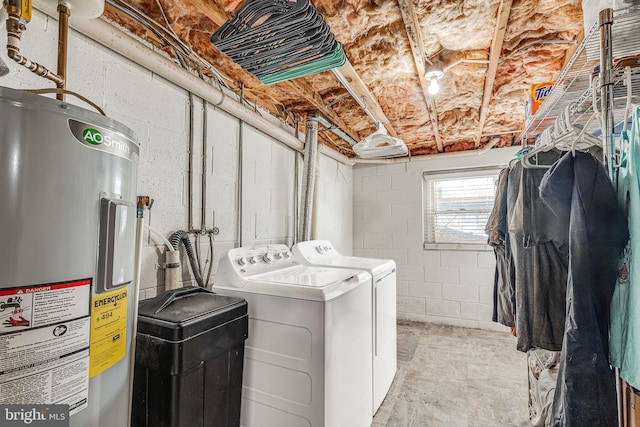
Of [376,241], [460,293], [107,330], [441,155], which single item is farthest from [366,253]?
[107,330]

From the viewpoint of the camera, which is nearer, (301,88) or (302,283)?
(302,283)

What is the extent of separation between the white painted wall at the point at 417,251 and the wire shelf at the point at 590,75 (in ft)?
6.59

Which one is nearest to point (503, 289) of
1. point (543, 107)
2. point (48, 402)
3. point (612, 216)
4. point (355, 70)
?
point (612, 216)

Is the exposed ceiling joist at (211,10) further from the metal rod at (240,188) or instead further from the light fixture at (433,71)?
the light fixture at (433,71)

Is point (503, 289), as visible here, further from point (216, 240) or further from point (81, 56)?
point (81, 56)

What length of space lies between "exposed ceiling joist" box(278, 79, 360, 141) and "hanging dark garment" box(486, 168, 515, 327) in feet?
4.67

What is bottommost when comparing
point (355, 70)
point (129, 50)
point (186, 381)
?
point (186, 381)

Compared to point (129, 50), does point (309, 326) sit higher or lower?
lower

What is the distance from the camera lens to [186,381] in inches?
42.8

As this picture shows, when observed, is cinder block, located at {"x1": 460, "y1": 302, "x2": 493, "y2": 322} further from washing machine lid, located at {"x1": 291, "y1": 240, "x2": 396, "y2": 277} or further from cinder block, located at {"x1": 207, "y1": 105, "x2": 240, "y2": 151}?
cinder block, located at {"x1": 207, "y1": 105, "x2": 240, "y2": 151}

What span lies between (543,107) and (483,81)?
557mm

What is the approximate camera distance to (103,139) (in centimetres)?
77

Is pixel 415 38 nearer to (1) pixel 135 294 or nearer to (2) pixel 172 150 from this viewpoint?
(2) pixel 172 150

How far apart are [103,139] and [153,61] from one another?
3.12 ft
